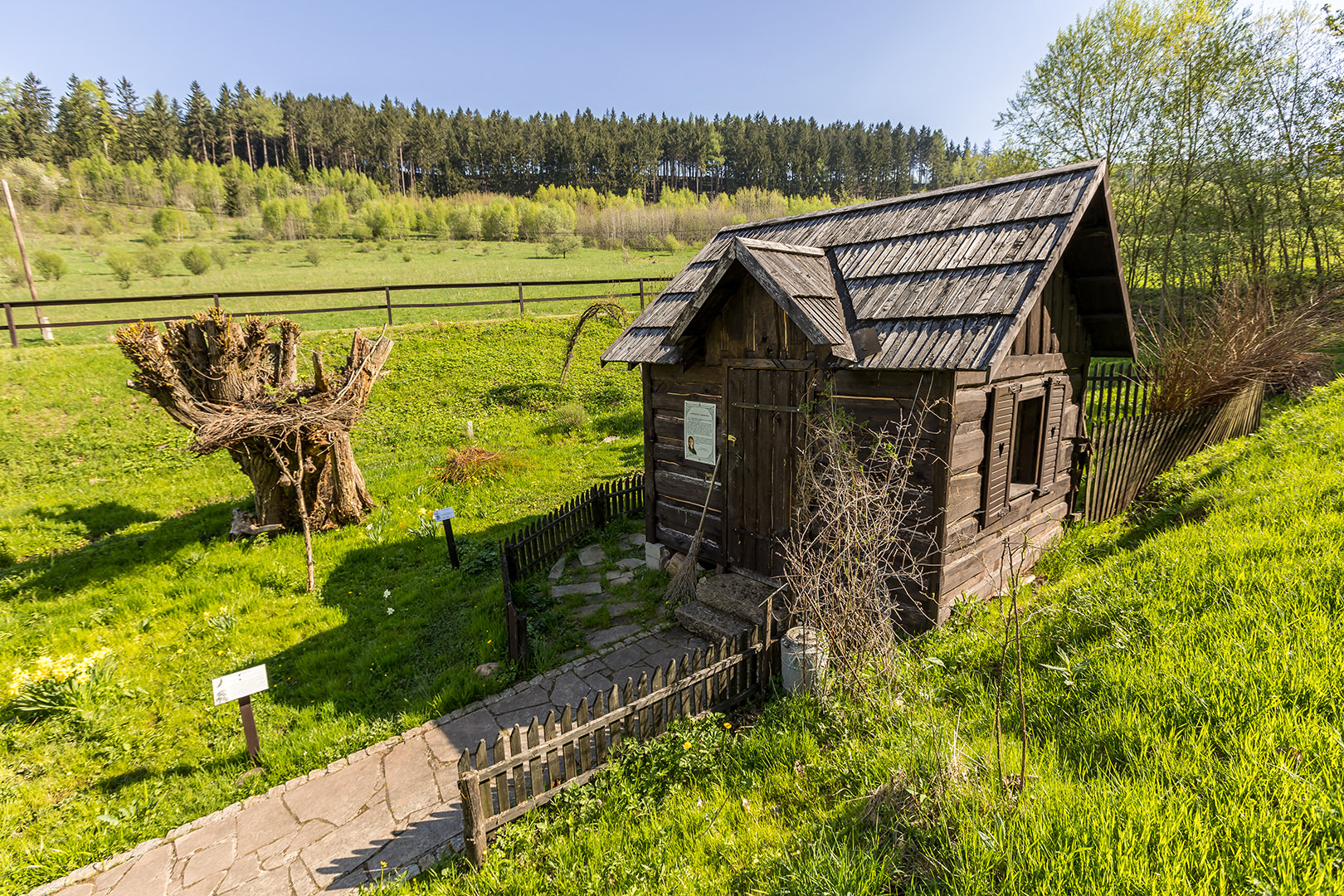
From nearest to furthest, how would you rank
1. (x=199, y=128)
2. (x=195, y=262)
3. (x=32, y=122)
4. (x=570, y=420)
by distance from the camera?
(x=570, y=420) < (x=195, y=262) < (x=32, y=122) < (x=199, y=128)

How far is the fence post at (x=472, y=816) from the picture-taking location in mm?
3996

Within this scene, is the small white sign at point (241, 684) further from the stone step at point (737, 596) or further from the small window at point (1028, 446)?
the small window at point (1028, 446)

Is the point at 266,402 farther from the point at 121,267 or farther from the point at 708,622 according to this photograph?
the point at 121,267

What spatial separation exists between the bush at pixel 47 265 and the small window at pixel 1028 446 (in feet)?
158

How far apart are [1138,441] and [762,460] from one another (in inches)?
273

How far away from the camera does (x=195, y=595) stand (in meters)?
8.48

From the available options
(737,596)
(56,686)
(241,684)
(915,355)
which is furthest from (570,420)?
(915,355)

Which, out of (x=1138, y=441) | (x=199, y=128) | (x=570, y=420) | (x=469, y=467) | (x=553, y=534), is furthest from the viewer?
(x=199, y=128)

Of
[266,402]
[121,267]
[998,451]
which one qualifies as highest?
[121,267]

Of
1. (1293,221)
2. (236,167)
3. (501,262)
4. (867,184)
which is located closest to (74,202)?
(236,167)

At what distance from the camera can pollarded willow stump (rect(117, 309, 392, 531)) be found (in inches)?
362

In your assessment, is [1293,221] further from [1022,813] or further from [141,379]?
[141,379]

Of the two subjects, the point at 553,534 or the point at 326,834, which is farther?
the point at 553,534

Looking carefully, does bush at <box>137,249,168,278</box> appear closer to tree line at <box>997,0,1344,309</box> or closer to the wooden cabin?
the wooden cabin
